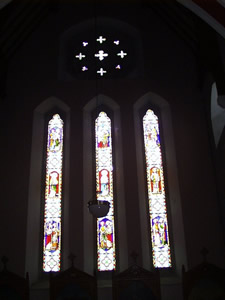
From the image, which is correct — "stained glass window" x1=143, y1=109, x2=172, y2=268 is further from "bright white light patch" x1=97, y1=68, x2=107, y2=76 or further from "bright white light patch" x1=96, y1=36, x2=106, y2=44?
"bright white light patch" x1=96, y1=36, x2=106, y2=44

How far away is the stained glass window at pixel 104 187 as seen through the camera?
7.76 m

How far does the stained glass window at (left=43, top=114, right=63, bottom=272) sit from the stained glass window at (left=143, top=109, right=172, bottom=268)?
2003mm

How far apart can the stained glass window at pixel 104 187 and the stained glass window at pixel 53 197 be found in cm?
86

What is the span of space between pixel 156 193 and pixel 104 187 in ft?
3.81

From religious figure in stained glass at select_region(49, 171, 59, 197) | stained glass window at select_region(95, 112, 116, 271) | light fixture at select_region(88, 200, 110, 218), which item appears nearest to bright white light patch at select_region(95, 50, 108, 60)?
stained glass window at select_region(95, 112, 116, 271)

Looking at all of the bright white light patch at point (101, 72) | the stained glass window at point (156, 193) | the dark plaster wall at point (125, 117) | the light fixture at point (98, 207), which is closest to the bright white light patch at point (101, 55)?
the bright white light patch at point (101, 72)

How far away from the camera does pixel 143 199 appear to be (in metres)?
8.20

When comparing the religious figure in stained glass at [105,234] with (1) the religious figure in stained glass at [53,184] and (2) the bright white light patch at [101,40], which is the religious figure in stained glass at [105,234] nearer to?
(1) the religious figure in stained glass at [53,184]

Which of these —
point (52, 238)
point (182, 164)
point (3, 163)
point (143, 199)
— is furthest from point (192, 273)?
point (3, 163)

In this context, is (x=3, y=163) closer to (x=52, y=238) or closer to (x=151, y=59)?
(x=52, y=238)

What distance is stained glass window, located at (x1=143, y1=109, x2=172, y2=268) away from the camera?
25.6 feet

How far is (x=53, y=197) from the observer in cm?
834

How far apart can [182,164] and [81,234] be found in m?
2.69

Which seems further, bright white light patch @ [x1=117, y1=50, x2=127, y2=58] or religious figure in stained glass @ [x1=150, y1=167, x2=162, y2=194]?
bright white light patch @ [x1=117, y1=50, x2=127, y2=58]
